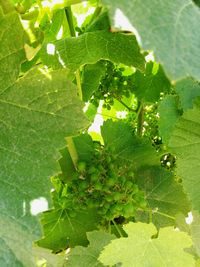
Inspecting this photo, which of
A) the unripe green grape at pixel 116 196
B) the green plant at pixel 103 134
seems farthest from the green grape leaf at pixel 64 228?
the unripe green grape at pixel 116 196

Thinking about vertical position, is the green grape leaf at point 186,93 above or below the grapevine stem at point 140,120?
above

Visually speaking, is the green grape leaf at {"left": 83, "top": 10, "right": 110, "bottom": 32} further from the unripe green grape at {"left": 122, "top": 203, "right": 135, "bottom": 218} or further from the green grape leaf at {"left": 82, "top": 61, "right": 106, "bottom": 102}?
the unripe green grape at {"left": 122, "top": 203, "right": 135, "bottom": 218}

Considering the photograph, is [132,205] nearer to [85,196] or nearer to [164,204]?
[85,196]

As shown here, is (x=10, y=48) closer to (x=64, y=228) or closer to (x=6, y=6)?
(x=6, y=6)

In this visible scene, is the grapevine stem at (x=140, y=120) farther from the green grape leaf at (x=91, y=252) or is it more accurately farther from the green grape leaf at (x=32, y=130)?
the green grape leaf at (x=32, y=130)

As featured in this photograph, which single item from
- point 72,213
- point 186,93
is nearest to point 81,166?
point 72,213
